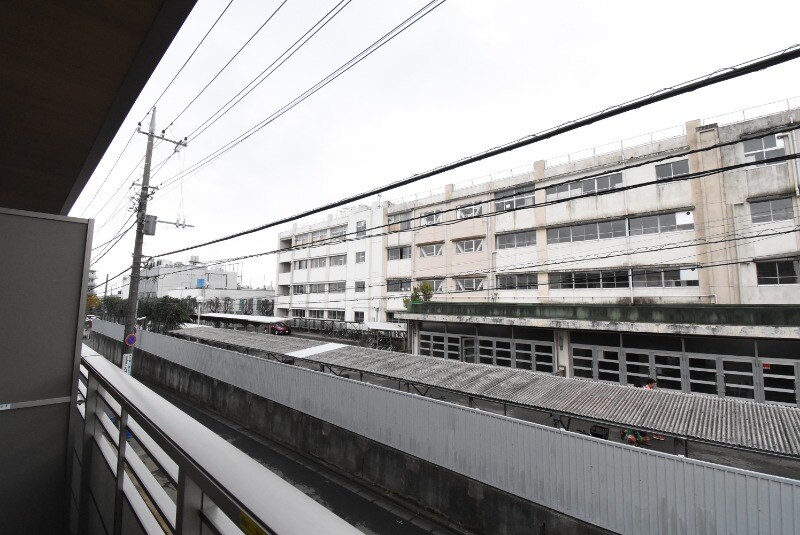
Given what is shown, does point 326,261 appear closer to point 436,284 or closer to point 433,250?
point 433,250

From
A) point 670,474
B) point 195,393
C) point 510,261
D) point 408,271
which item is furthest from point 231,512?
point 408,271

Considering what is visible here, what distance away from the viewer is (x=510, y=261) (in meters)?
29.3

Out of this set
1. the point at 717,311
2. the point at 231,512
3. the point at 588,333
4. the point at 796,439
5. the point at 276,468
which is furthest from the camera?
the point at 588,333

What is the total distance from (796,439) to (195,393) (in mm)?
18996

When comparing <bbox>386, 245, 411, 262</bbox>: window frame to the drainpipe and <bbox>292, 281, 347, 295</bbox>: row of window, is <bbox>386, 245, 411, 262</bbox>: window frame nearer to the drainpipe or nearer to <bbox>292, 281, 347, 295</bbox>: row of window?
<bbox>292, 281, 347, 295</bbox>: row of window

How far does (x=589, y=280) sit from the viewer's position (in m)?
25.8

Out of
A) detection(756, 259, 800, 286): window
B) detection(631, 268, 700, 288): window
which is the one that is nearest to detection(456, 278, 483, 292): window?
detection(631, 268, 700, 288): window

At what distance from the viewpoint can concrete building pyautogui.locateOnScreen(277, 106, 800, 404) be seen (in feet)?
50.9

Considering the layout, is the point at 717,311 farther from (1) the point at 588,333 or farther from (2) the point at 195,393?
(2) the point at 195,393

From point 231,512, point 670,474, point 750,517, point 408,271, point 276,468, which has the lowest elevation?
point 276,468

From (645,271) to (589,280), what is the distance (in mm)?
3296

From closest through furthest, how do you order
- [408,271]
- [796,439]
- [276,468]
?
A: [796,439]
[276,468]
[408,271]

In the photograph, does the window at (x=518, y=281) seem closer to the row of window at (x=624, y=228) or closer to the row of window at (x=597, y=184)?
the row of window at (x=624, y=228)

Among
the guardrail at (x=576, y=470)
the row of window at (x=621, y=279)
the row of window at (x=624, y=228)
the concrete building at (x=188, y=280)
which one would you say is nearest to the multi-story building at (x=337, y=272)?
the row of window at (x=621, y=279)
